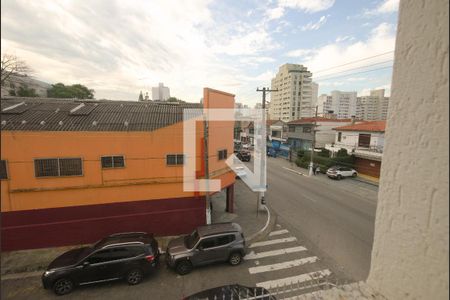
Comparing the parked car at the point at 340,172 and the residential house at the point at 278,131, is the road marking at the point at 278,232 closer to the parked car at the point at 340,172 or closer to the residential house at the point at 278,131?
the parked car at the point at 340,172

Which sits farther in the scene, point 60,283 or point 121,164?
point 121,164

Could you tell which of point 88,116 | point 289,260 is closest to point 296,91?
point 289,260

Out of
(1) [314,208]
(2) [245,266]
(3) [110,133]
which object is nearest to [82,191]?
(3) [110,133]

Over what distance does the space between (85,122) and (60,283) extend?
6.86 metres

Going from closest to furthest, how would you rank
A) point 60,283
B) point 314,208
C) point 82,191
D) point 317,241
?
1. point 60,283
2. point 82,191
3. point 317,241
4. point 314,208

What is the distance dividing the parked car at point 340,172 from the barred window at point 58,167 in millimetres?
23708

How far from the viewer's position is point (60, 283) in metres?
8.18

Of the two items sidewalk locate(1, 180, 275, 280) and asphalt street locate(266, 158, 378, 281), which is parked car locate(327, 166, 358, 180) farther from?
sidewalk locate(1, 180, 275, 280)

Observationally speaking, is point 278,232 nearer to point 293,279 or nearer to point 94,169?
point 293,279

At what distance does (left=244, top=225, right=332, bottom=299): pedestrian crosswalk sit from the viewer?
8992 mm

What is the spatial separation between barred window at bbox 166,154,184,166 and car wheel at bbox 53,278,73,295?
19.4 feet

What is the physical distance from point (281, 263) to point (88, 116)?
11.7 metres

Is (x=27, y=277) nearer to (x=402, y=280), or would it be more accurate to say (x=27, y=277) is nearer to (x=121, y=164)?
(x=121, y=164)

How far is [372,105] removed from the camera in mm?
84438
